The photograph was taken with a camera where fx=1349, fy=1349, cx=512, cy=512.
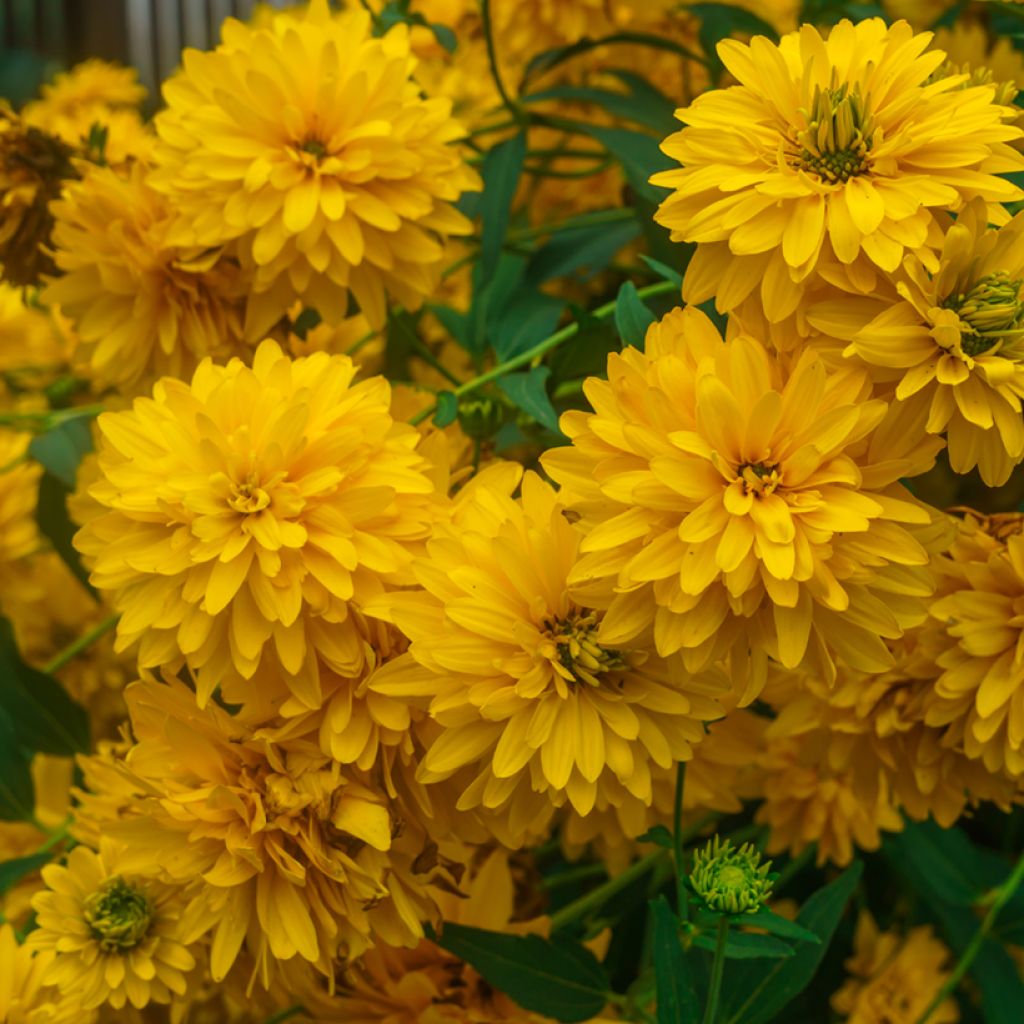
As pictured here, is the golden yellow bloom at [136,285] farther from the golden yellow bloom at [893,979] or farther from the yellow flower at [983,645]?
the golden yellow bloom at [893,979]

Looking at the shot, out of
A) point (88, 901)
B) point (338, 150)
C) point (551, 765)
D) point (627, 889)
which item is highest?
point (338, 150)

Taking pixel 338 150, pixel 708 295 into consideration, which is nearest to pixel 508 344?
pixel 338 150

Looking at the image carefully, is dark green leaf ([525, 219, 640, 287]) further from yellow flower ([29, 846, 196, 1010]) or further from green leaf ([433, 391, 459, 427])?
yellow flower ([29, 846, 196, 1010])

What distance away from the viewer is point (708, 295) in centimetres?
43

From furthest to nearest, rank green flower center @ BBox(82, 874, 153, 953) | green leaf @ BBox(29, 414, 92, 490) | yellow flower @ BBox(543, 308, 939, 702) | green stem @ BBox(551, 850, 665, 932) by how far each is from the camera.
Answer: green leaf @ BBox(29, 414, 92, 490), green stem @ BBox(551, 850, 665, 932), green flower center @ BBox(82, 874, 153, 953), yellow flower @ BBox(543, 308, 939, 702)

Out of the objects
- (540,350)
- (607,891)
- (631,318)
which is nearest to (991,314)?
(631,318)

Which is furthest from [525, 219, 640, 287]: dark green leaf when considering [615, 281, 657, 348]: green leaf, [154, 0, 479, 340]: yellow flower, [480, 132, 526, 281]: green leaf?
[615, 281, 657, 348]: green leaf

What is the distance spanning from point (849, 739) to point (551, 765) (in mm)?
181

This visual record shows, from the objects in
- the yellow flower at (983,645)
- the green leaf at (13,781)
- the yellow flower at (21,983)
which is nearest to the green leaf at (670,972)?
the yellow flower at (983,645)

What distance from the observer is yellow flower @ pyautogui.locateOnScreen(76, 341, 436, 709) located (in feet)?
1.45

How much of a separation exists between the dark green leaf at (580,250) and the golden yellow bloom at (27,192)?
25cm

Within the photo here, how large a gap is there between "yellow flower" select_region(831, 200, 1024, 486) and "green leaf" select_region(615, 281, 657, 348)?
0.09 m

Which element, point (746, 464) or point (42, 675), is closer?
point (746, 464)

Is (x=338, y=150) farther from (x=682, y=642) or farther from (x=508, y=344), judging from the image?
(x=682, y=642)
